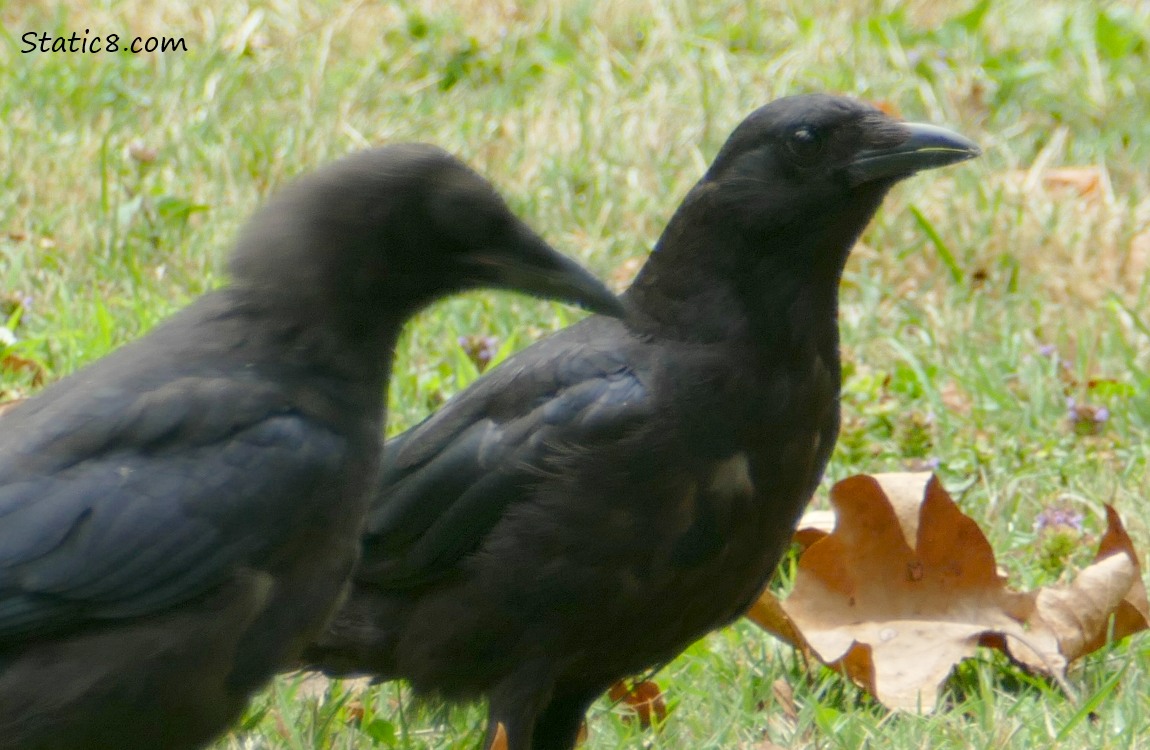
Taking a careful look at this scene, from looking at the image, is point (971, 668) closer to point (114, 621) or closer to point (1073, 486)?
point (1073, 486)

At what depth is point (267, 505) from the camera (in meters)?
3.04

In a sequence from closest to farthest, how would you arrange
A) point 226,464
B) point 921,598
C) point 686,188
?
1. point 226,464
2. point 921,598
3. point 686,188

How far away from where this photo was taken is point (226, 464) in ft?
10.1

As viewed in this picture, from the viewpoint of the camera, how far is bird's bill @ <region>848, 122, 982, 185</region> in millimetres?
3762

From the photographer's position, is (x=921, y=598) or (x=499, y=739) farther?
(x=921, y=598)

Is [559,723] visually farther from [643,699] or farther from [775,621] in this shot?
[775,621]

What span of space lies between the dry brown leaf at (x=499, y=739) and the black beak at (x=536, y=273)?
2.82 ft

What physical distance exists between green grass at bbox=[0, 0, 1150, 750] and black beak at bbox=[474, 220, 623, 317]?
100 centimetres

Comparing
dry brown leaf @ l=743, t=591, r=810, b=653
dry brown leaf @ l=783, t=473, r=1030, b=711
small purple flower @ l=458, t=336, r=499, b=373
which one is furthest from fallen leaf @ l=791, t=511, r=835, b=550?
small purple flower @ l=458, t=336, r=499, b=373

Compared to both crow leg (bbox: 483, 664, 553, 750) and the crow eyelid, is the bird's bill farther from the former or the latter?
crow leg (bbox: 483, 664, 553, 750)

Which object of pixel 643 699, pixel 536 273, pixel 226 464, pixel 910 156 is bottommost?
pixel 643 699

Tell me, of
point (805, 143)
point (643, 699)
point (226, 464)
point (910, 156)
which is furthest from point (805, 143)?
point (226, 464)

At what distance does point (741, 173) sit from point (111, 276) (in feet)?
8.91

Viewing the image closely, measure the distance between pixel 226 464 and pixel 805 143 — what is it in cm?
141
